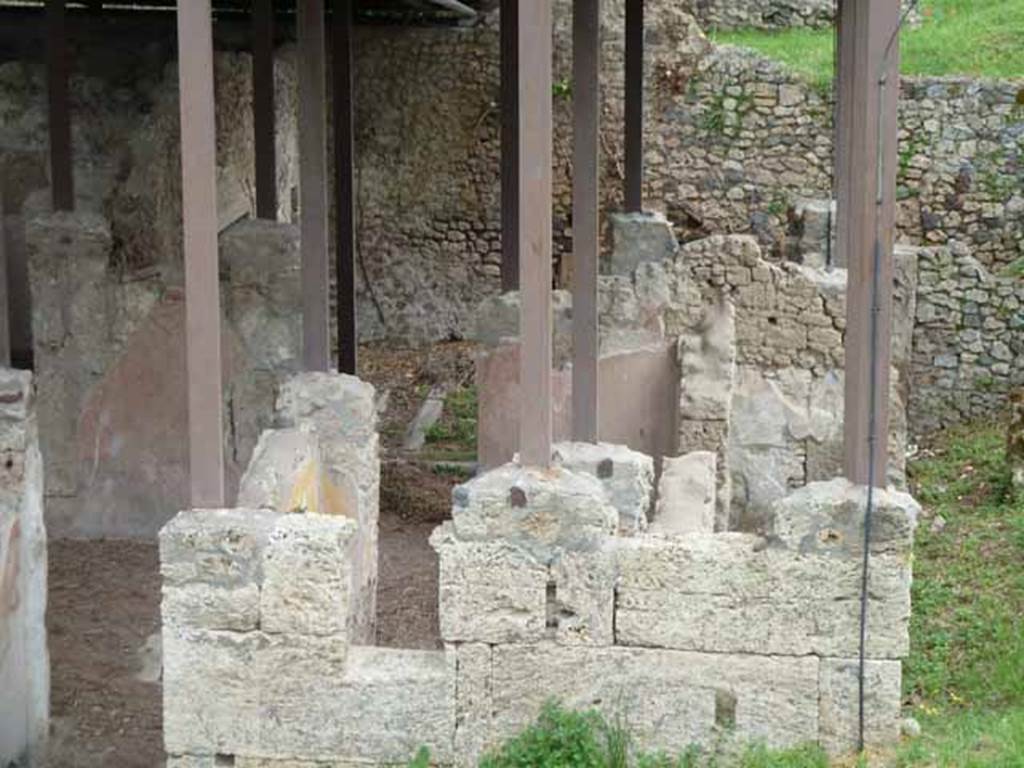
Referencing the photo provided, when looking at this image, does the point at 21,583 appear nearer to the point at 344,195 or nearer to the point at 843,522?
the point at 843,522

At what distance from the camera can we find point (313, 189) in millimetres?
7719

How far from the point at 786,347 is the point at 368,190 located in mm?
8021

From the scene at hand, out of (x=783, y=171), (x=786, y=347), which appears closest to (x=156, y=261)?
(x=786, y=347)

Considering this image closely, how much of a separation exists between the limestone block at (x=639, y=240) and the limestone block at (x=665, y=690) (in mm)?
5123

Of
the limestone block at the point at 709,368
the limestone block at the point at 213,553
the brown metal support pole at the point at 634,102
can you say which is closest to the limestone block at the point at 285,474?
the limestone block at the point at 213,553

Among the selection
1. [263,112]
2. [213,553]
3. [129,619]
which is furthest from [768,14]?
[213,553]

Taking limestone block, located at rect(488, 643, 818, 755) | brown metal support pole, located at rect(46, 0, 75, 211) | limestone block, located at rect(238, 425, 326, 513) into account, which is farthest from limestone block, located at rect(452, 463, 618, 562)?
A: brown metal support pole, located at rect(46, 0, 75, 211)

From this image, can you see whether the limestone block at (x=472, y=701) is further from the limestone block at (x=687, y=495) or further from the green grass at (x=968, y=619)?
the green grass at (x=968, y=619)

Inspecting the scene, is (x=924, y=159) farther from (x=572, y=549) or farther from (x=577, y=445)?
(x=572, y=549)

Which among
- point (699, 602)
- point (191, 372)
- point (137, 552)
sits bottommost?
point (137, 552)

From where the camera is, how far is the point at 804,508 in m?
5.83

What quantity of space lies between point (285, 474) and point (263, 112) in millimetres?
3001

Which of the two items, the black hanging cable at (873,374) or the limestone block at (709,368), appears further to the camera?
the limestone block at (709,368)

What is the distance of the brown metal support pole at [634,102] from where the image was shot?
1038 centimetres
